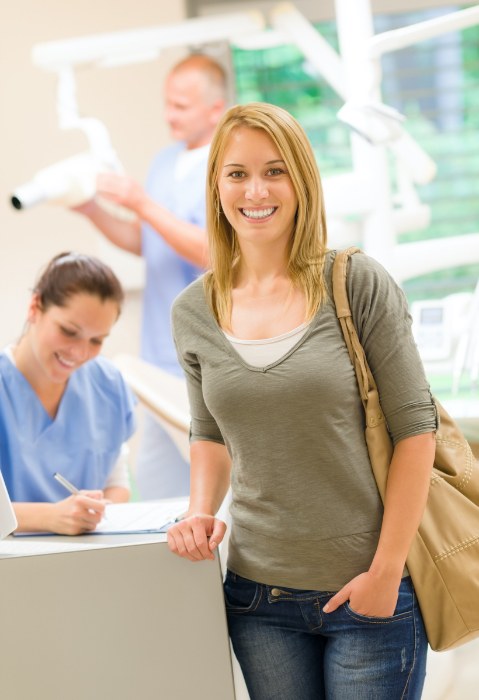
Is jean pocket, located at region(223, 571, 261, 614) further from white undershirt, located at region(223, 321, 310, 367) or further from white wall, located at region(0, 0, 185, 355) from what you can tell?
white wall, located at region(0, 0, 185, 355)

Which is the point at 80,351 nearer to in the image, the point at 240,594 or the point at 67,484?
the point at 67,484

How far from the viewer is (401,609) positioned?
1073 mm

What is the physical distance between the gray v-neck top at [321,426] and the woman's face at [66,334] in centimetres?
69

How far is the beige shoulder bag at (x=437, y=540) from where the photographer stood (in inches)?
42.1

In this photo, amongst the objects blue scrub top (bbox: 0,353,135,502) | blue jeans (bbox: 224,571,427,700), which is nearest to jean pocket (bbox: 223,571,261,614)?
blue jeans (bbox: 224,571,427,700)

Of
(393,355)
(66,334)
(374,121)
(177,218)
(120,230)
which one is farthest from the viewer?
(120,230)

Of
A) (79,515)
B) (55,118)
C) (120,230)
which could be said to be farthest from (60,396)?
(55,118)

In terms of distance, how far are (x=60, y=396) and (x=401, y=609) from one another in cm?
92

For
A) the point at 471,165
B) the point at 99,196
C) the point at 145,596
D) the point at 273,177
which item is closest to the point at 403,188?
the point at 471,165

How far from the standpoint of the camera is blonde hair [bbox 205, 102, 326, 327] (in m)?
1.10

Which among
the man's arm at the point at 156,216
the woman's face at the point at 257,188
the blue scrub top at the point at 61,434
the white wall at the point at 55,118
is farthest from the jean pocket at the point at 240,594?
the white wall at the point at 55,118

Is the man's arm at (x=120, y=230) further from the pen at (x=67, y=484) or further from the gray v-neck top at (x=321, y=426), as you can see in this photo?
the gray v-neck top at (x=321, y=426)

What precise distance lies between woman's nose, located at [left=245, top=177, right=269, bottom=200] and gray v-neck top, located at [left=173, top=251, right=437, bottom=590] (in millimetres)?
115

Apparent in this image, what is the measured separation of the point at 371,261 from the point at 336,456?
0.23 meters
